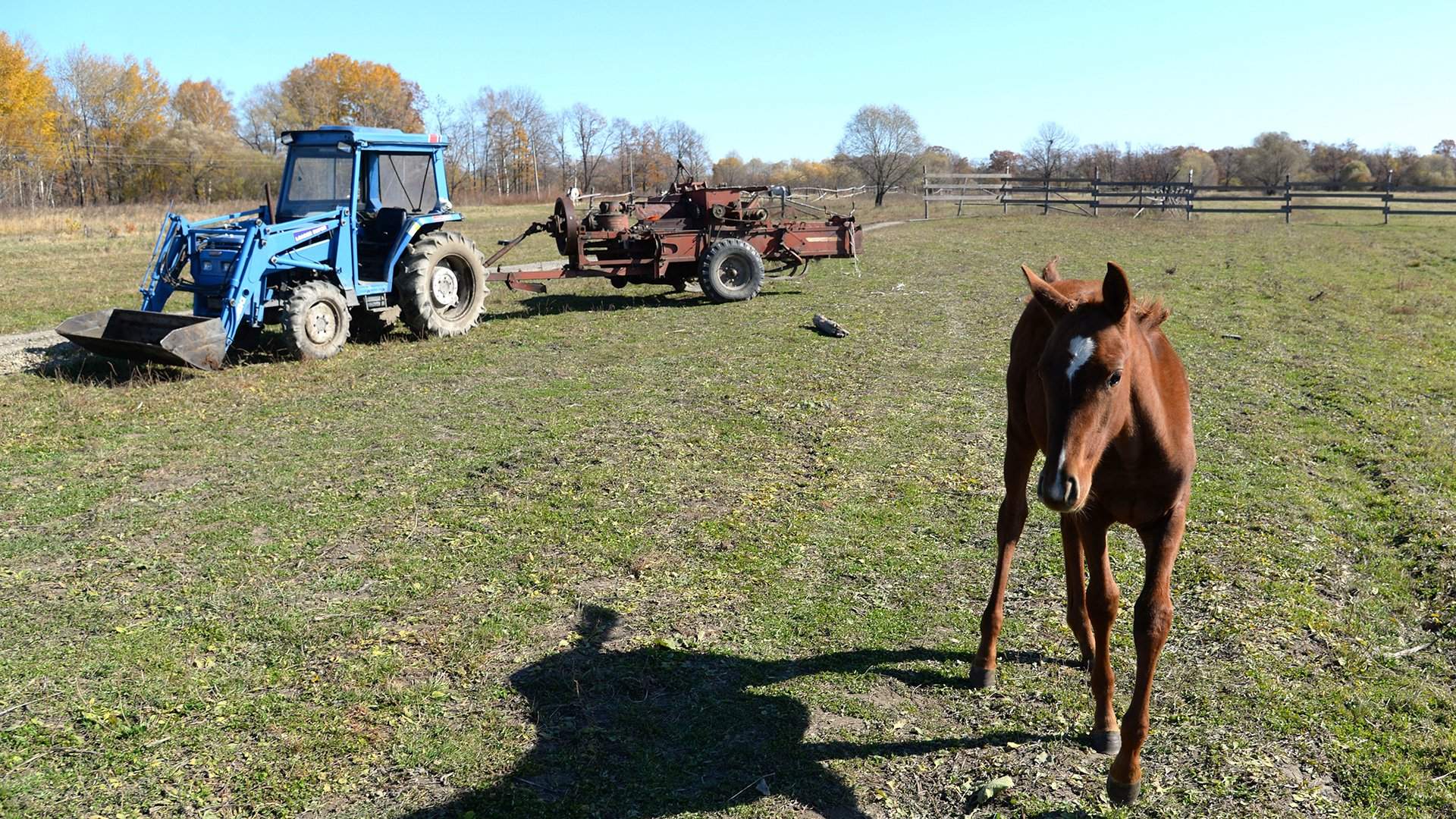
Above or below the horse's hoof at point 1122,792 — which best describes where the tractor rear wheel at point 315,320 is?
above

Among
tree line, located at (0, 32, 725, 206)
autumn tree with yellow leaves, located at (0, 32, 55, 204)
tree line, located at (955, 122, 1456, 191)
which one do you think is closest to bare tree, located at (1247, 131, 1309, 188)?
tree line, located at (955, 122, 1456, 191)

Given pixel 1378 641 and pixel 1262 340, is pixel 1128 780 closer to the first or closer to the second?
pixel 1378 641

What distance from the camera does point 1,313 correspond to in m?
13.8

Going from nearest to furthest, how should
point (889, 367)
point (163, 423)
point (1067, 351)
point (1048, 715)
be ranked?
point (1067, 351)
point (1048, 715)
point (163, 423)
point (889, 367)

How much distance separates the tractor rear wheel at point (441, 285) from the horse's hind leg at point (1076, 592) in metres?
9.85

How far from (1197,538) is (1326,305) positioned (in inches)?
426

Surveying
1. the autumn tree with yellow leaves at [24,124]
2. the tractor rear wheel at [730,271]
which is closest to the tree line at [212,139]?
the autumn tree with yellow leaves at [24,124]

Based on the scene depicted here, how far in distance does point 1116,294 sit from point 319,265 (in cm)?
1012

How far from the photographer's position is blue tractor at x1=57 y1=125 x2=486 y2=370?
1002 cm

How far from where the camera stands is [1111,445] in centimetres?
319

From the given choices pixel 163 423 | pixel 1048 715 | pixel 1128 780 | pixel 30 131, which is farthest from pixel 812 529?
pixel 30 131

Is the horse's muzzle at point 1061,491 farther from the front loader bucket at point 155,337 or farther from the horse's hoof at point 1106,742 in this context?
the front loader bucket at point 155,337

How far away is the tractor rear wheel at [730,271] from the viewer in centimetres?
1502

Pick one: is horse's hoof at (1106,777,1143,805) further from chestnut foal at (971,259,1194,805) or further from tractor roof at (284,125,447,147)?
tractor roof at (284,125,447,147)
